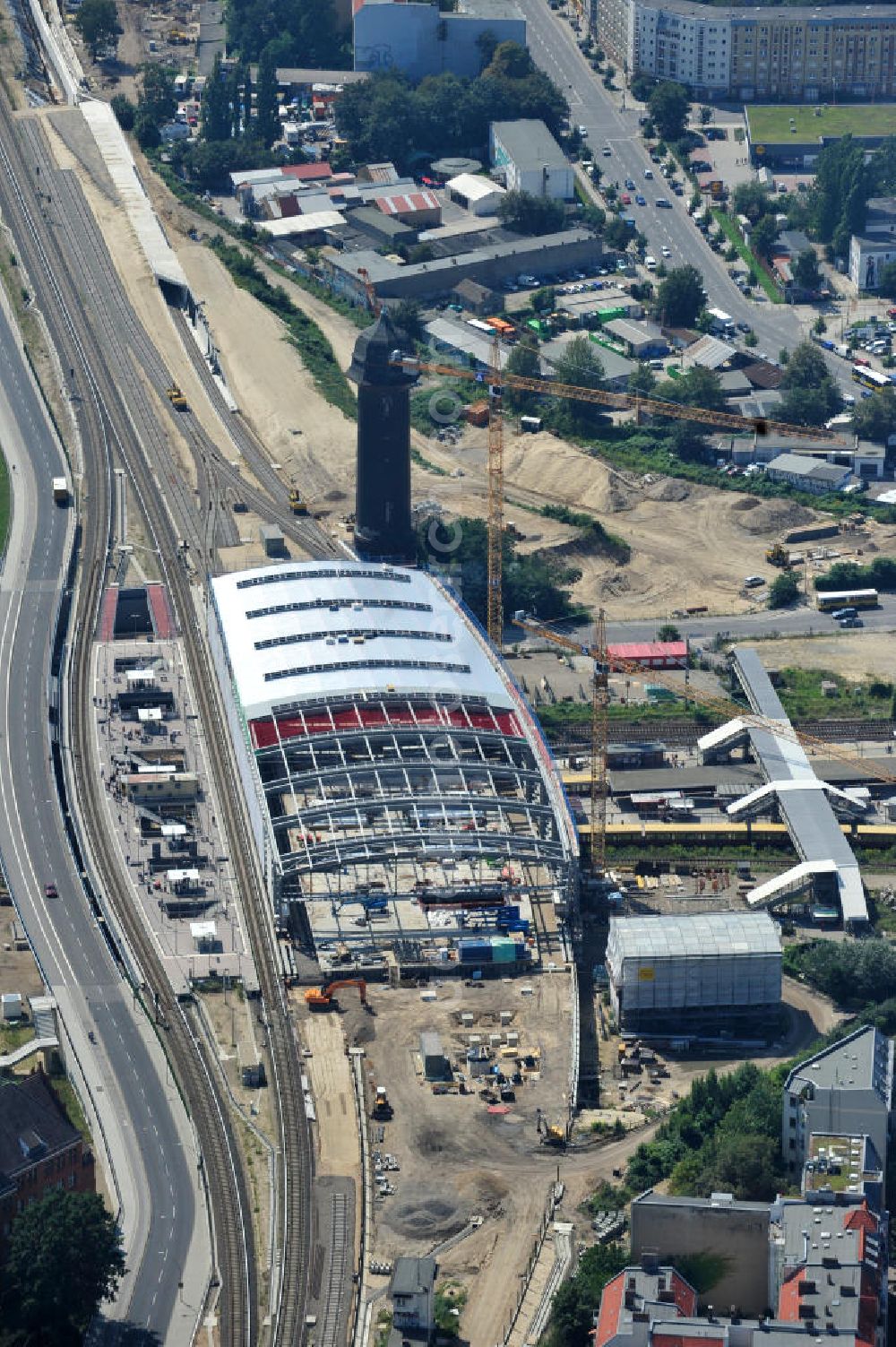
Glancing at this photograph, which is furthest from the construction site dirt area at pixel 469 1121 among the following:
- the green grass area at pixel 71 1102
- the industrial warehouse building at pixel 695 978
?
the green grass area at pixel 71 1102

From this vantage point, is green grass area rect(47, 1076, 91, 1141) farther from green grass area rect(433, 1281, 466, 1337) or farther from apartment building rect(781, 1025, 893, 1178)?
apartment building rect(781, 1025, 893, 1178)

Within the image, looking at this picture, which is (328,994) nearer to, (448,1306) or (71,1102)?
(71,1102)

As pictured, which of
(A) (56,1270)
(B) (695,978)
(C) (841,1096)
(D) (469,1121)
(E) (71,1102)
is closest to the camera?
(A) (56,1270)

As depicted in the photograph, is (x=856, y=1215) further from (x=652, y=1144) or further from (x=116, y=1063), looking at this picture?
(x=116, y=1063)

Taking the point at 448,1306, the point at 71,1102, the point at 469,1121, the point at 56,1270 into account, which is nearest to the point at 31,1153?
the point at 56,1270

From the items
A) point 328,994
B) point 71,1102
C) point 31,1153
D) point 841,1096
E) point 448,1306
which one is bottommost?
point 448,1306
